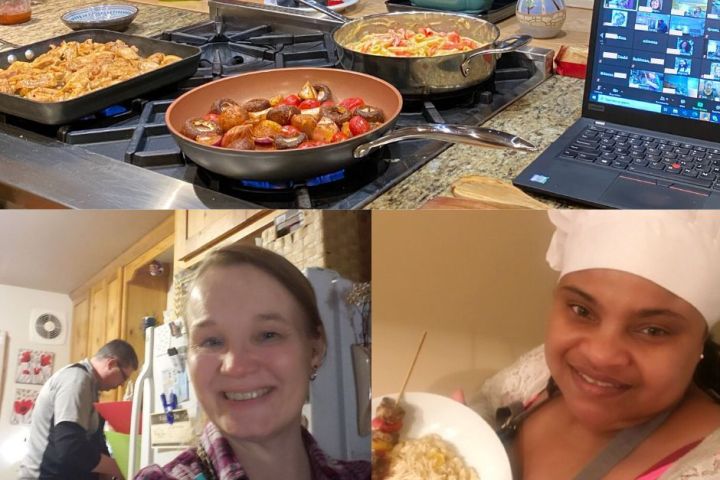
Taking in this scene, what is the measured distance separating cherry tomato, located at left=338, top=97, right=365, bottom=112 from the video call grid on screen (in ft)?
1.35

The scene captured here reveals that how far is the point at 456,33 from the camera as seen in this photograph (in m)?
1.68

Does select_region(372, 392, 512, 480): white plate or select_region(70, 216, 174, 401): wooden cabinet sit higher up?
select_region(70, 216, 174, 401): wooden cabinet

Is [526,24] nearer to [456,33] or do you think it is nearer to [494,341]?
[456,33]

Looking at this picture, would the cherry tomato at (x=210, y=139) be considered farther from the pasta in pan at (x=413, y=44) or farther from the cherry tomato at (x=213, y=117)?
the pasta in pan at (x=413, y=44)

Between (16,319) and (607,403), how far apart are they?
51 centimetres

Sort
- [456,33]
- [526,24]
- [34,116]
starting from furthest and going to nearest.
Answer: [526,24] → [456,33] → [34,116]

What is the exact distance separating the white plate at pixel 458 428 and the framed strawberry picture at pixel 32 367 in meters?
0.29

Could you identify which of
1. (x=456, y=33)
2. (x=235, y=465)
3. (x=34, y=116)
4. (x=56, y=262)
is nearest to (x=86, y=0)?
(x=34, y=116)

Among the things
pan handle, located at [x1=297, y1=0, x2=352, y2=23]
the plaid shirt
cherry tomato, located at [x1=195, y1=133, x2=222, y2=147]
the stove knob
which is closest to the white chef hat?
the plaid shirt

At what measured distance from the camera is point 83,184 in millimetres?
1200

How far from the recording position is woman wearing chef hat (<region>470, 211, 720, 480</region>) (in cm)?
62

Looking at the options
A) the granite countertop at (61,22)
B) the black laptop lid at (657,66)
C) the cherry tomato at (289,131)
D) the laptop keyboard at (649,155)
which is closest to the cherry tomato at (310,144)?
the cherry tomato at (289,131)

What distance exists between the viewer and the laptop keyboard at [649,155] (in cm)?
117

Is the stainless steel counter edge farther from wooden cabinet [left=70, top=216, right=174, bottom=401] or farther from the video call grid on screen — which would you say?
the video call grid on screen
